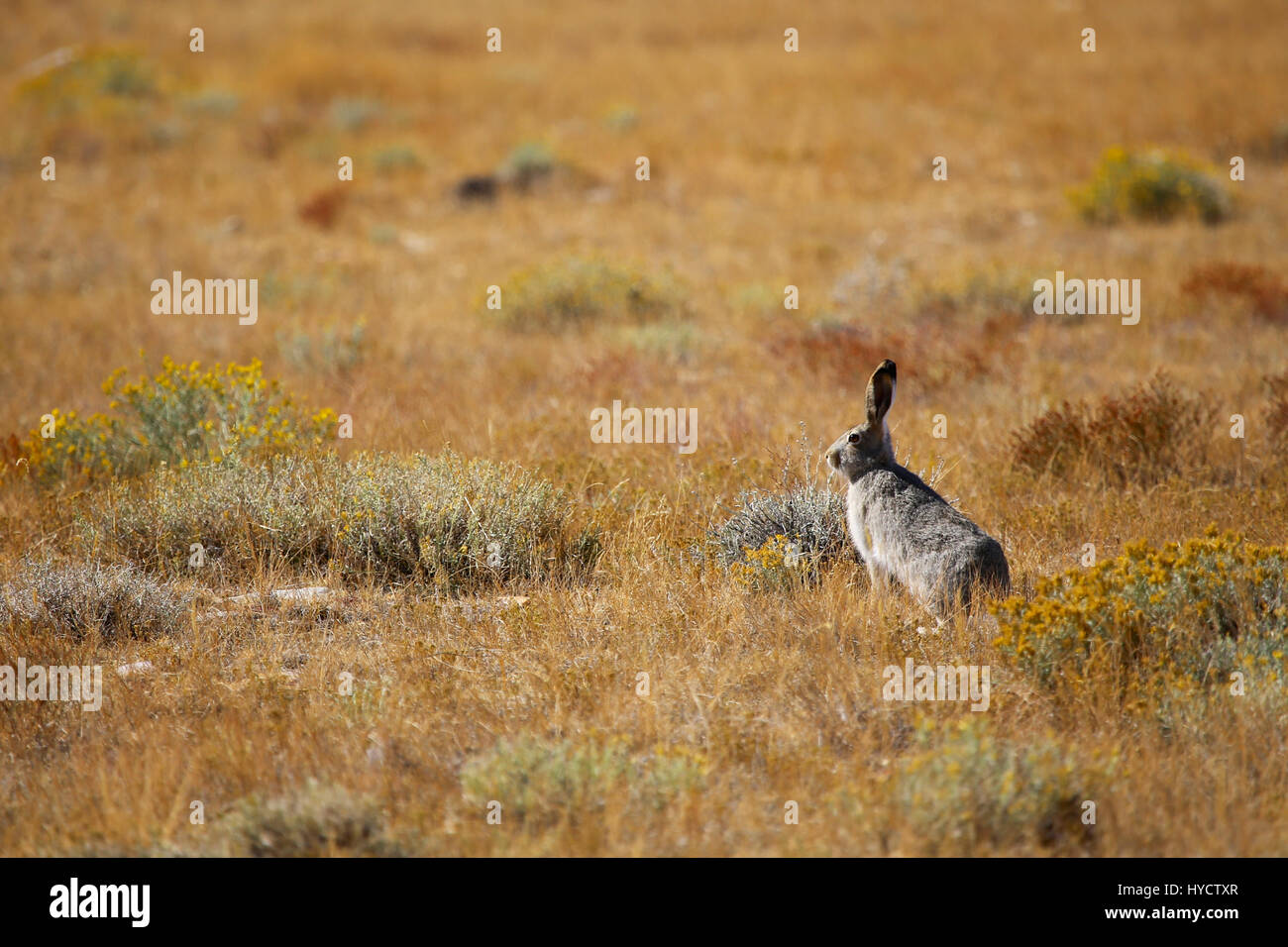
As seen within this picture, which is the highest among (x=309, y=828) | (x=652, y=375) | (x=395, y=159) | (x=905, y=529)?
(x=395, y=159)

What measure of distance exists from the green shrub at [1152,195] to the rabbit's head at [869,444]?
1114 cm

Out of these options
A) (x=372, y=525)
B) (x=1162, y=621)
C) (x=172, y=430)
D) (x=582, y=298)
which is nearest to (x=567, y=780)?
(x=372, y=525)

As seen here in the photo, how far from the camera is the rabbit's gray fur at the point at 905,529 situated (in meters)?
4.50

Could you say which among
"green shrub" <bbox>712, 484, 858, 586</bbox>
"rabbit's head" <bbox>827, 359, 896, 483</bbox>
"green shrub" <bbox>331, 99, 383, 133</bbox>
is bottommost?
"green shrub" <bbox>712, 484, 858, 586</bbox>

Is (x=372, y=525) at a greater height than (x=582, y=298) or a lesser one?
lesser

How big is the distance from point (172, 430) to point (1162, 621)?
6.14 metres

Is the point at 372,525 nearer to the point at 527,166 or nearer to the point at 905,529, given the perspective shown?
the point at 905,529

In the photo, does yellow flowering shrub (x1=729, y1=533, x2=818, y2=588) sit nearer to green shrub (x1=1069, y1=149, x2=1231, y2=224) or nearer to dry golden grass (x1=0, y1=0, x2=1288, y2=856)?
dry golden grass (x1=0, y1=0, x2=1288, y2=856)

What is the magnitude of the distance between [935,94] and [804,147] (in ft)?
14.4

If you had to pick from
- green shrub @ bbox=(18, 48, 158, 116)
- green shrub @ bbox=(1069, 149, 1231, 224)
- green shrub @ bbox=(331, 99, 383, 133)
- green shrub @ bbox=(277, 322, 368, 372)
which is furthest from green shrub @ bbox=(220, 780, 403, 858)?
green shrub @ bbox=(18, 48, 158, 116)

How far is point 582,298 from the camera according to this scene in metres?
11.4

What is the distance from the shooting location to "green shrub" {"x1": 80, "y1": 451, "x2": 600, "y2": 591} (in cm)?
555

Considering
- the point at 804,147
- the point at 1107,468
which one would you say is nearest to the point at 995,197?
the point at 804,147

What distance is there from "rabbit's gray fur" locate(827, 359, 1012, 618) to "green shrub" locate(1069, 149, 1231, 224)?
1119cm
